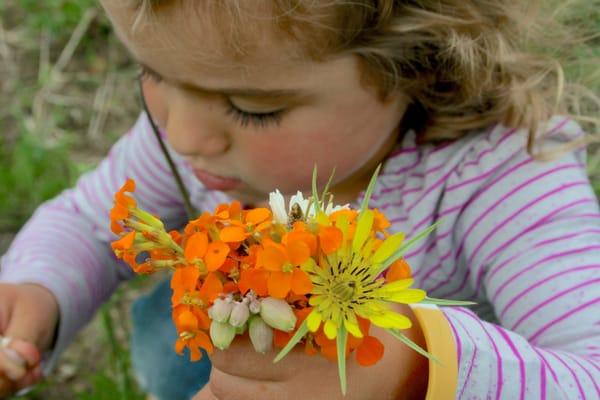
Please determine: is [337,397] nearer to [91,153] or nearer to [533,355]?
[533,355]

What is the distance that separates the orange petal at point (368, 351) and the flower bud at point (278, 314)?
0.08 m

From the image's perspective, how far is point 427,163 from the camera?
146 centimetres

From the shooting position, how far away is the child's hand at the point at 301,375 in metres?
0.75

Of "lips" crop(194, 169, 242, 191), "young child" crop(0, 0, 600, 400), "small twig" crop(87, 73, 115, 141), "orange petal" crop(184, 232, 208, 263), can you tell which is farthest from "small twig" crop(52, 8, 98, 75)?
"orange petal" crop(184, 232, 208, 263)

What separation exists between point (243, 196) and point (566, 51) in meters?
0.71

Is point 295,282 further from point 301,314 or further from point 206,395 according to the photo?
point 206,395

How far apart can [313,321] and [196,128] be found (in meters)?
0.67

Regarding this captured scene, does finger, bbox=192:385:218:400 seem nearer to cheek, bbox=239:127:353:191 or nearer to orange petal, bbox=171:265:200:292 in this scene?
orange petal, bbox=171:265:200:292

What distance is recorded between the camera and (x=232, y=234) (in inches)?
25.8

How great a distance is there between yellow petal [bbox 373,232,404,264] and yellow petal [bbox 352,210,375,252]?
0.06ft

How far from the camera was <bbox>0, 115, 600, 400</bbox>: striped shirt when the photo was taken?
99 centimetres

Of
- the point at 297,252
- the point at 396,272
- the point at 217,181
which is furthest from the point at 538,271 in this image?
the point at 297,252

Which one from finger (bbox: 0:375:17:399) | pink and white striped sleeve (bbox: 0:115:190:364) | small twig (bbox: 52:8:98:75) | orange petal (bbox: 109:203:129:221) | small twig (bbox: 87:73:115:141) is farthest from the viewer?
small twig (bbox: 52:8:98:75)

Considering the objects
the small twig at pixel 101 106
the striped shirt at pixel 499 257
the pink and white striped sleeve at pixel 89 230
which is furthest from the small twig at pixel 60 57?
the striped shirt at pixel 499 257
